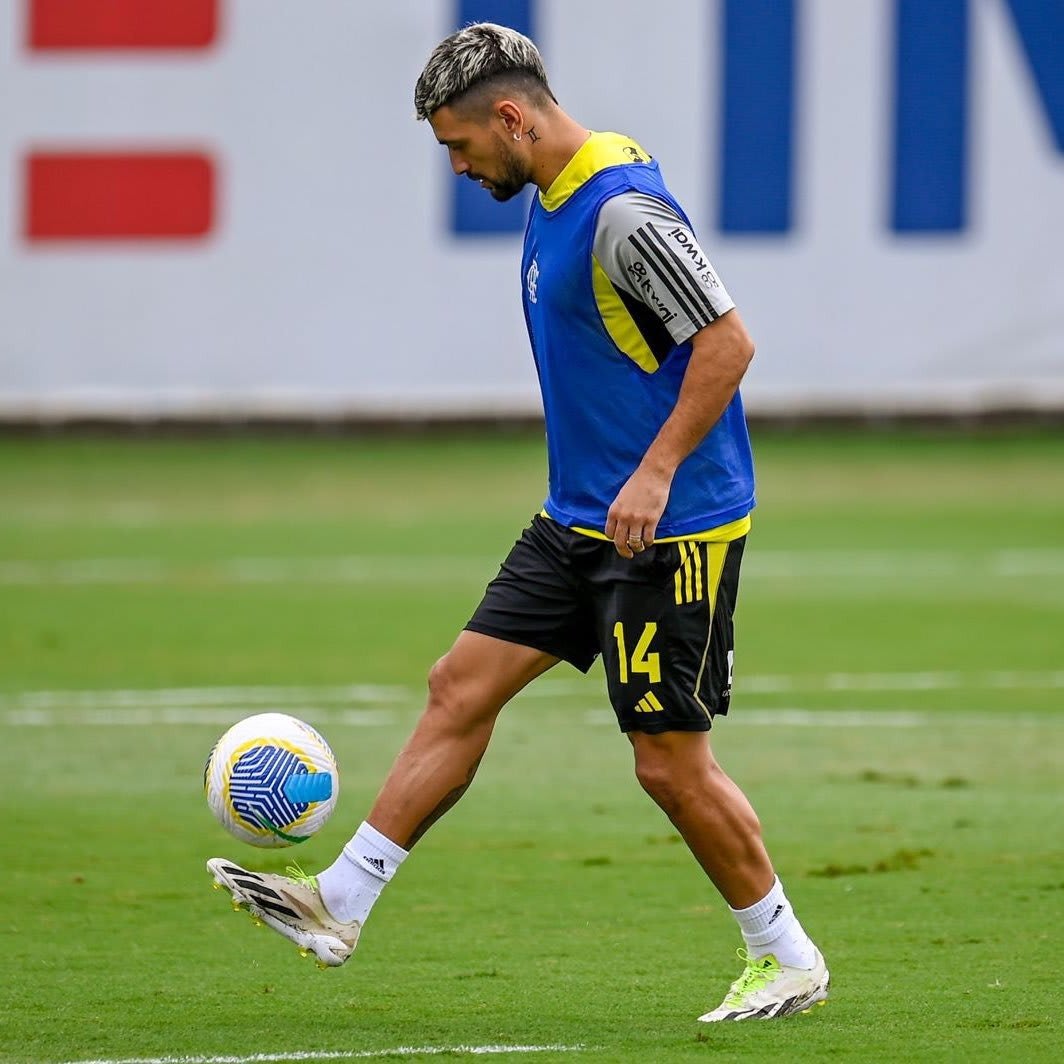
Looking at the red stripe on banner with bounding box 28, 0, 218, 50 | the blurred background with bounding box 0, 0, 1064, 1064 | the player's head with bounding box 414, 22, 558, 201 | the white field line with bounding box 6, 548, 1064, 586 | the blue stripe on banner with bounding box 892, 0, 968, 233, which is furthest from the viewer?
the red stripe on banner with bounding box 28, 0, 218, 50

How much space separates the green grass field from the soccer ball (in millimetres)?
498

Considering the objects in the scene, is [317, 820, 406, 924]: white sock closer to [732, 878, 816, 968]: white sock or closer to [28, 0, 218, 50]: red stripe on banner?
[732, 878, 816, 968]: white sock

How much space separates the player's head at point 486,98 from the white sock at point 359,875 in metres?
1.88

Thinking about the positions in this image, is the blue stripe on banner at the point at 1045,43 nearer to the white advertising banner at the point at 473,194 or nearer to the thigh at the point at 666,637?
the white advertising banner at the point at 473,194

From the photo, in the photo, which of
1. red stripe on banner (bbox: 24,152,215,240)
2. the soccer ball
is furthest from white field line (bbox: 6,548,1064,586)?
the soccer ball

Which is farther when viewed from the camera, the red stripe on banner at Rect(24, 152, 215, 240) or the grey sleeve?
the red stripe on banner at Rect(24, 152, 215, 240)

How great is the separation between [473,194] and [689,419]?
18.1m

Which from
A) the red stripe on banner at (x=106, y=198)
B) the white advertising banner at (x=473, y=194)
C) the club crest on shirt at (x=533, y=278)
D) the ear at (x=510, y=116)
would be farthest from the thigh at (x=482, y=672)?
the red stripe on banner at (x=106, y=198)

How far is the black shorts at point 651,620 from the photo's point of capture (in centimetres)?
589

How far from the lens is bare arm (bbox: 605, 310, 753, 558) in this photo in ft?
18.8

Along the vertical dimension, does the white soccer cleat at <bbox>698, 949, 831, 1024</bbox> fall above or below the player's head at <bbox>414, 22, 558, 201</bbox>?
below

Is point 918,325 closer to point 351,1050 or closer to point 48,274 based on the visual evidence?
point 48,274

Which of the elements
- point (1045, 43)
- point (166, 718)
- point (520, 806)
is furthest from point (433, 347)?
point (520, 806)

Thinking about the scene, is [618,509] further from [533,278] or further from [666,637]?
[533,278]
